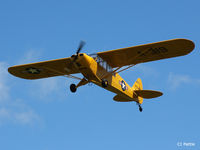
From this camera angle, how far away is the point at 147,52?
16781 millimetres

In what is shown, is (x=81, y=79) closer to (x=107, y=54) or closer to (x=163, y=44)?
(x=107, y=54)

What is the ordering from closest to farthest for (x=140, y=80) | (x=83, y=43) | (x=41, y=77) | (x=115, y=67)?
(x=83, y=43), (x=115, y=67), (x=41, y=77), (x=140, y=80)

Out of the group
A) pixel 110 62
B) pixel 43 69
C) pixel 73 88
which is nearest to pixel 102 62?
pixel 110 62

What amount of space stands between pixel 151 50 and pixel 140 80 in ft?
24.4

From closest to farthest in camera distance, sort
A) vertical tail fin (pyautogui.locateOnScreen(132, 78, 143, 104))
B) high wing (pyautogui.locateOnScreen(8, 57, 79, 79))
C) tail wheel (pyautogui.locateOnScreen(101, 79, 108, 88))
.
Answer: tail wheel (pyautogui.locateOnScreen(101, 79, 108, 88))
high wing (pyautogui.locateOnScreen(8, 57, 79, 79))
vertical tail fin (pyautogui.locateOnScreen(132, 78, 143, 104))

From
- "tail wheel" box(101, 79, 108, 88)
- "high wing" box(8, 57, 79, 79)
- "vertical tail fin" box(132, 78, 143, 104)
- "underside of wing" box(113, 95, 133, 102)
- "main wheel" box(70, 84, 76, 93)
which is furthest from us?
"vertical tail fin" box(132, 78, 143, 104)

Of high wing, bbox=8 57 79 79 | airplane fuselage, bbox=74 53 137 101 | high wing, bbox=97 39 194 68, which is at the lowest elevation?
airplane fuselage, bbox=74 53 137 101

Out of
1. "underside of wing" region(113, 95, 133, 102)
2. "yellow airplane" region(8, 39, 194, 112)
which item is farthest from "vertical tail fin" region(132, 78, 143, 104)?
"yellow airplane" region(8, 39, 194, 112)

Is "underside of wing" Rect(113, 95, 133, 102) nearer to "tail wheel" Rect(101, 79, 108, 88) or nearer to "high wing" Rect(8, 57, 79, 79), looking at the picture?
"high wing" Rect(8, 57, 79, 79)

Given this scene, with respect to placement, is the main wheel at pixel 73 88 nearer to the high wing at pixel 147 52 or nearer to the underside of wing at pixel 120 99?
the high wing at pixel 147 52

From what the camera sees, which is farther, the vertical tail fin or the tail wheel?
the vertical tail fin

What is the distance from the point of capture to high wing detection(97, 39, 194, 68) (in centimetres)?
1605

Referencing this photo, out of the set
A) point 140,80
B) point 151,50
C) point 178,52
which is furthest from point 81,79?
point 140,80

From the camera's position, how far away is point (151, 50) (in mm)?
16609
